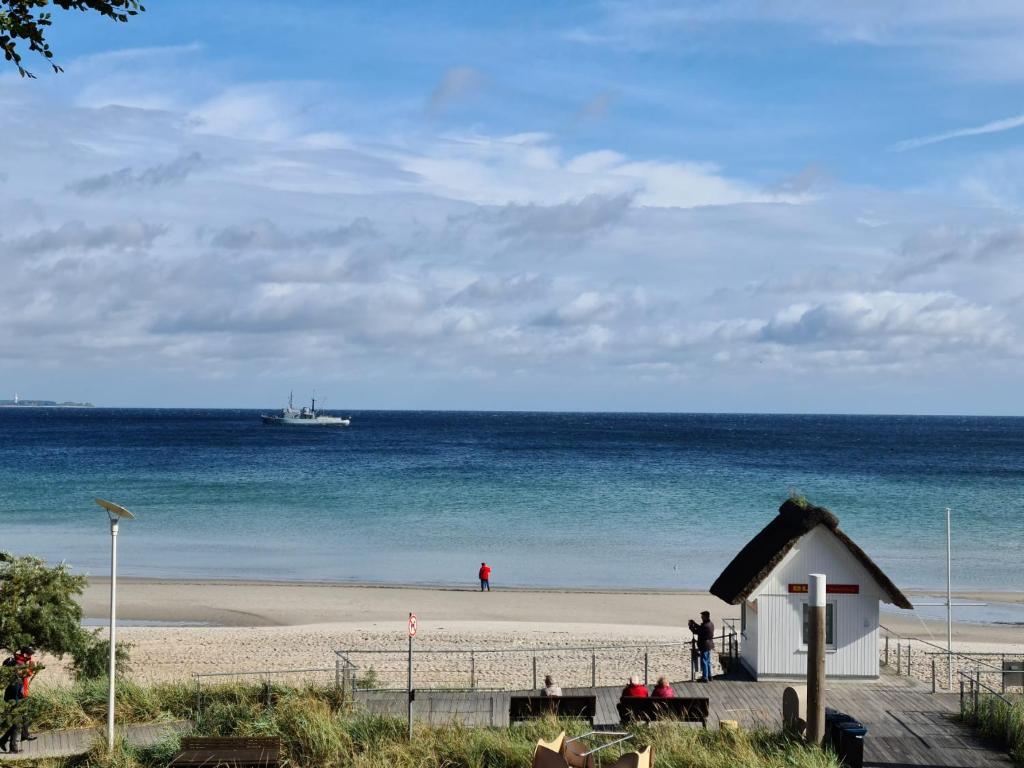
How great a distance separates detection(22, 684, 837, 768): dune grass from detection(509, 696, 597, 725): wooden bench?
0.41 m

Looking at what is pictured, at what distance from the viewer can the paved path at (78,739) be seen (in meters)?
16.3

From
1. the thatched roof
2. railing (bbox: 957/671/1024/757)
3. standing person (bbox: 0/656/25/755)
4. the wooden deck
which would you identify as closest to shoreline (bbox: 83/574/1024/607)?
the thatched roof

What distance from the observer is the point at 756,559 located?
848 inches

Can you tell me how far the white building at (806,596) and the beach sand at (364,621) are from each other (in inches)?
230

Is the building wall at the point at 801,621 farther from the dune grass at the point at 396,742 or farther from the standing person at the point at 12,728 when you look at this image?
the standing person at the point at 12,728

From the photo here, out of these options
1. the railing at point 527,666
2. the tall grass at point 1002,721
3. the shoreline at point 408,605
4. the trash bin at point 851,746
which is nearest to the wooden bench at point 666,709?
the trash bin at point 851,746

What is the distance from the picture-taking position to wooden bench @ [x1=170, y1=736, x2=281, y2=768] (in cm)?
1441

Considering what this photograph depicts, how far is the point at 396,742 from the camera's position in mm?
15523

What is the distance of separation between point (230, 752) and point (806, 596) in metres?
11.2

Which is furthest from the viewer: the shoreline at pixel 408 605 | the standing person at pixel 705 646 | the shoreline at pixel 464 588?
the shoreline at pixel 464 588

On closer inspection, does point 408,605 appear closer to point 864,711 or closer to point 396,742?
point 864,711

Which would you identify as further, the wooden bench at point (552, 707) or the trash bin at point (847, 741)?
the wooden bench at point (552, 707)

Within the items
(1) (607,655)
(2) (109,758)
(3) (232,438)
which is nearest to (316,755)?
(2) (109,758)

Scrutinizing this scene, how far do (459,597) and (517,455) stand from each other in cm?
7919
